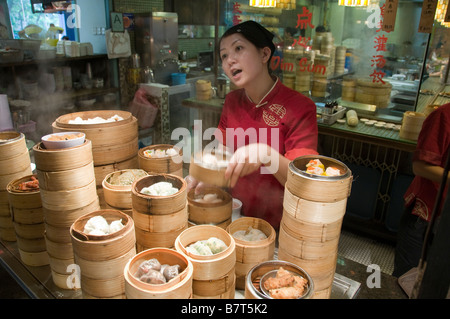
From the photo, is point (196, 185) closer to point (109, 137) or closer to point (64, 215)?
point (109, 137)

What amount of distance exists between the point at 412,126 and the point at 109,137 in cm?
336

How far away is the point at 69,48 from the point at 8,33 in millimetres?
818

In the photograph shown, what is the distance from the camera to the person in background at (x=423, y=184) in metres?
2.05

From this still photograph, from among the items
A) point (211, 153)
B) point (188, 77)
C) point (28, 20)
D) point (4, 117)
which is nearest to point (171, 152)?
point (211, 153)

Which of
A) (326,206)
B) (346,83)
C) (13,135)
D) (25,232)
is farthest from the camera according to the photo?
(346,83)

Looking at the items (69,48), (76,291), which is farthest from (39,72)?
(76,291)

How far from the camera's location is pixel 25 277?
161 cm

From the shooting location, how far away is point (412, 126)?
3.67 metres

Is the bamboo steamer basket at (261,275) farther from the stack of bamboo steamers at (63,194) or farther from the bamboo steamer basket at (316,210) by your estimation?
the stack of bamboo steamers at (63,194)

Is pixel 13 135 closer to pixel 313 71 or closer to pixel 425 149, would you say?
pixel 425 149

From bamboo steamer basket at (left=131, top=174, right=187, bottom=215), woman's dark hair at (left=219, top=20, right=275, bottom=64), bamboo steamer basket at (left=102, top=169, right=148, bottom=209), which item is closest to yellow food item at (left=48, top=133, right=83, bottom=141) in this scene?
bamboo steamer basket at (left=102, top=169, right=148, bottom=209)

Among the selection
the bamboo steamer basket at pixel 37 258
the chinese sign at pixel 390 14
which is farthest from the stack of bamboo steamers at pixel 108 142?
the chinese sign at pixel 390 14

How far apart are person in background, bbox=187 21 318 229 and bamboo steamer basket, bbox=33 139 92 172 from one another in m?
0.56

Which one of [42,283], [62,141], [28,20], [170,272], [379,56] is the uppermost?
[28,20]
